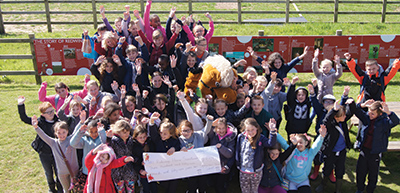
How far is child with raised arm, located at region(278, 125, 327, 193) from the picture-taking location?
15.7ft

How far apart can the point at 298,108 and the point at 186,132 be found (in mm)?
2185

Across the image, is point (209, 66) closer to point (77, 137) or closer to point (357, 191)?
point (77, 137)

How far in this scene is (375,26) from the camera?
13594mm

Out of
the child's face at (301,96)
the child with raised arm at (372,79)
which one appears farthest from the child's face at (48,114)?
the child with raised arm at (372,79)

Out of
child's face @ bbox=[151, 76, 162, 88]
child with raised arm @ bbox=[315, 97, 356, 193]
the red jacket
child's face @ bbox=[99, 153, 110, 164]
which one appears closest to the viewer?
child's face @ bbox=[99, 153, 110, 164]

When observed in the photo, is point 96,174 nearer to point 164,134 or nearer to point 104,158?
point 104,158

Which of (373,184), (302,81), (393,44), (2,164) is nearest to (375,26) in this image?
(393,44)

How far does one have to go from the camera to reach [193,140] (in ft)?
16.0

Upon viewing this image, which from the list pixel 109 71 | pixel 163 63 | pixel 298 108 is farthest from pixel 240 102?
pixel 109 71

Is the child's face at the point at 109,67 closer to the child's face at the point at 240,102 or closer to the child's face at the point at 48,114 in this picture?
the child's face at the point at 48,114

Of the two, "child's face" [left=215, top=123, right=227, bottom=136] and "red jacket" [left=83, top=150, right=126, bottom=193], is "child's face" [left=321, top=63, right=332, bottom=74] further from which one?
"red jacket" [left=83, top=150, right=126, bottom=193]

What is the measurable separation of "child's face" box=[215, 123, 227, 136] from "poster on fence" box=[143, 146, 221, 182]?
232mm

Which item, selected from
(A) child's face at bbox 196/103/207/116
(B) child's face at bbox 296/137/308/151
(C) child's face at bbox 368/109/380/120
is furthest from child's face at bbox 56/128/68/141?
(C) child's face at bbox 368/109/380/120

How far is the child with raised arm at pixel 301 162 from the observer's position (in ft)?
15.7
